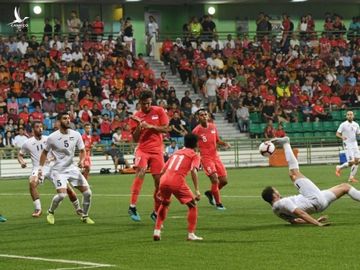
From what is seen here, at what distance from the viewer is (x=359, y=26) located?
59.1m

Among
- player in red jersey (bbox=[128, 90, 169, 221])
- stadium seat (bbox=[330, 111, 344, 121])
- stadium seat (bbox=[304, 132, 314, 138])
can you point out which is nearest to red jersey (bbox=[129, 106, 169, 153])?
player in red jersey (bbox=[128, 90, 169, 221])

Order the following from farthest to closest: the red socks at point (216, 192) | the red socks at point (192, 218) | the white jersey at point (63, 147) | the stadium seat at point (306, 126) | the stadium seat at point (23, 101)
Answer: the stadium seat at point (306, 126)
the stadium seat at point (23, 101)
the red socks at point (216, 192)
the white jersey at point (63, 147)
the red socks at point (192, 218)

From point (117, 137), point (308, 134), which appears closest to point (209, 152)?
point (117, 137)

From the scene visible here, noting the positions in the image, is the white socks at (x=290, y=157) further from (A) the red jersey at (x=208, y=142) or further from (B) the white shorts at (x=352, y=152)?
(B) the white shorts at (x=352, y=152)

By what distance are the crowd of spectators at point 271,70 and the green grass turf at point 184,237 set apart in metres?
23.3

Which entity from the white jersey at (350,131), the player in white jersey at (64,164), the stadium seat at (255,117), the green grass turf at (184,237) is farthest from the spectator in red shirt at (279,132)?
the player in white jersey at (64,164)

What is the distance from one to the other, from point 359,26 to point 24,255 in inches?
1838

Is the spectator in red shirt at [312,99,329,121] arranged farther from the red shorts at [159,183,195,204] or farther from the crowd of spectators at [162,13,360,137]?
the red shorts at [159,183,195,204]

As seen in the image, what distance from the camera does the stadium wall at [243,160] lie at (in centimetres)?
4131

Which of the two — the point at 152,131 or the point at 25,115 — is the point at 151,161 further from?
the point at 25,115

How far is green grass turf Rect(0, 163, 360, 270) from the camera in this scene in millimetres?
13352

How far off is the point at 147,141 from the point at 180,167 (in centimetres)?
426

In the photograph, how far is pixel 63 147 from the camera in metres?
20.1

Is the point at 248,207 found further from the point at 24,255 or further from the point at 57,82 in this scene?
the point at 57,82
